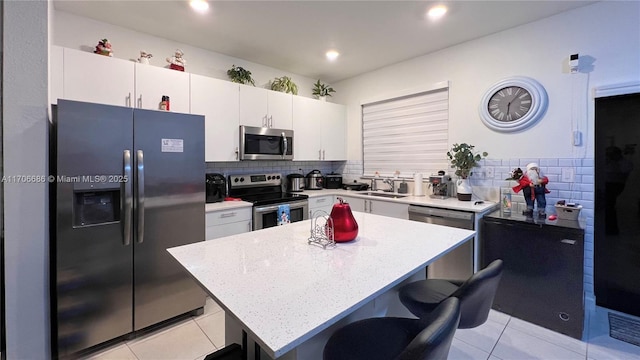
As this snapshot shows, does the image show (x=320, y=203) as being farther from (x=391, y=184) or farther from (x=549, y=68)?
(x=549, y=68)

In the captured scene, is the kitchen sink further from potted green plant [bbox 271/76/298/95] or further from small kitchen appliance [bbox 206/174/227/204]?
small kitchen appliance [bbox 206/174/227/204]

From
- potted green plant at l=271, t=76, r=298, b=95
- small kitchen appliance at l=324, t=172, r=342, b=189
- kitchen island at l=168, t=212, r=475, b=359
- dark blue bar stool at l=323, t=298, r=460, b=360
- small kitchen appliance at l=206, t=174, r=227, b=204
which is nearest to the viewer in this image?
dark blue bar stool at l=323, t=298, r=460, b=360

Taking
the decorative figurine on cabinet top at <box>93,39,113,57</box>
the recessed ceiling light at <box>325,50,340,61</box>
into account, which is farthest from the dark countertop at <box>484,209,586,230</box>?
the decorative figurine on cabinet top at <box>93,39,113,57</box>

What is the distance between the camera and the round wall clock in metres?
2.64

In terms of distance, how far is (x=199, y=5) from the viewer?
2.36m

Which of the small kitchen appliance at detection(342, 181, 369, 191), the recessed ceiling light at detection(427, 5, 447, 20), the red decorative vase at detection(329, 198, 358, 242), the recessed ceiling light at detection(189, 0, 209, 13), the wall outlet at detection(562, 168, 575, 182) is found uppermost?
the recessed ceiling light at detection(427, 5, 447, 20)

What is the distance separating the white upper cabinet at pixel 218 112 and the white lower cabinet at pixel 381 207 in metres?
1.59

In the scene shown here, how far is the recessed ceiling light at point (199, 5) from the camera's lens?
231 centimetres

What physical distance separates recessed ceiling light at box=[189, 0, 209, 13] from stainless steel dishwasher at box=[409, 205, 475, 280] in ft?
8.89

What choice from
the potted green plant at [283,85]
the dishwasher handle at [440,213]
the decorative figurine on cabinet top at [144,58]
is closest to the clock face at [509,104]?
the dishwasher handle at [440,213]

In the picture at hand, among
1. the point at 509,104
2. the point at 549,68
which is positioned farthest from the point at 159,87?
the point at 549,68

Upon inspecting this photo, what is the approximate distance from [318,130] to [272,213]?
4.92ft

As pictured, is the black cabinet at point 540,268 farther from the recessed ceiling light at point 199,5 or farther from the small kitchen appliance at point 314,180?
the recessed ceiling light at point 199,5

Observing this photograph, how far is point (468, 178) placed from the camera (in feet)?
10.3
